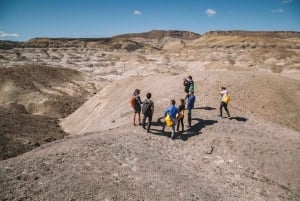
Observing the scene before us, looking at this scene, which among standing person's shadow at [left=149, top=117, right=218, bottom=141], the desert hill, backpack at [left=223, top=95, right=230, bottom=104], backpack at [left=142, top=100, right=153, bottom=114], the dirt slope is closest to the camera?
the dirt slope

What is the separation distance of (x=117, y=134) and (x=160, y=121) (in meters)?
3.18

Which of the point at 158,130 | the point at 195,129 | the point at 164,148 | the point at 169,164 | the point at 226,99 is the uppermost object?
the point at 226,99

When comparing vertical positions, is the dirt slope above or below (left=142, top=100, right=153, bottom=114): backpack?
below

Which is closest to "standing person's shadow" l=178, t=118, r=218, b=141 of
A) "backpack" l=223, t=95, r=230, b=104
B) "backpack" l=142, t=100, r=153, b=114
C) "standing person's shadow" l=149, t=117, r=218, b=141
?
"standing person's shadow" l=149, t=117, r=218, b=141

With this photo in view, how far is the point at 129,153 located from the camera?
40.5 ft

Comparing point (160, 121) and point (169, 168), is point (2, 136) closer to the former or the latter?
point (160, 121)

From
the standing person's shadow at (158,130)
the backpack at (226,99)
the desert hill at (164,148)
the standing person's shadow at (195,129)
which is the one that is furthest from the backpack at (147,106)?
the backpack at (226,99)

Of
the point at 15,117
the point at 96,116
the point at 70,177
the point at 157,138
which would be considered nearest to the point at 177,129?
the point at 157,138

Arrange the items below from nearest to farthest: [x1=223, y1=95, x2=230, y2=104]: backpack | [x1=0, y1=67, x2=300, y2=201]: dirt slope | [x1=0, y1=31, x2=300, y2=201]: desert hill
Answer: [x1=0, y1=67, x2=300, y2=201]: dirt slope
[x1=0, y1=31, x2=300, y2=201]: desert hill
[x1=223, y1=95, x2=230, y2=104]: backpack

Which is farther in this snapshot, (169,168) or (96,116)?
(96,116)

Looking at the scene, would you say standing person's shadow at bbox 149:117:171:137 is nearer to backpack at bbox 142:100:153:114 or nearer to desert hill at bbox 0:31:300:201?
desert hill at bbox 0:31:300:201

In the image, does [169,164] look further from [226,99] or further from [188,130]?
[226,99]

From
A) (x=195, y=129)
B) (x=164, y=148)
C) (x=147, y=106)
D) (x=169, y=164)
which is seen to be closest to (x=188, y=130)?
(x=195, y=129)

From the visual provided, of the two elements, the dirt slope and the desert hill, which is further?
the desert hill
